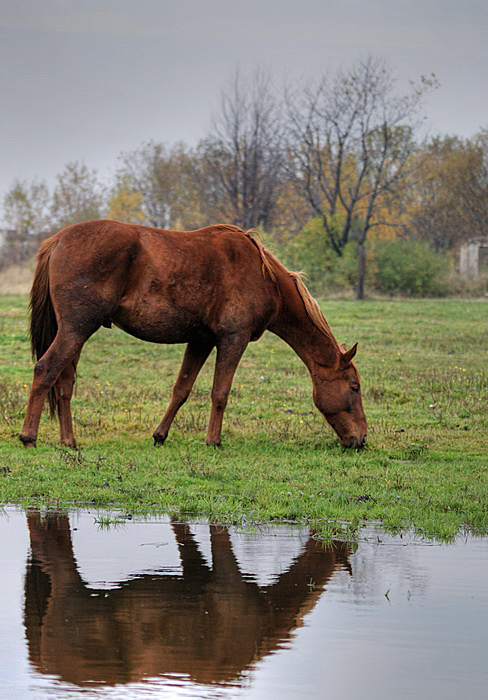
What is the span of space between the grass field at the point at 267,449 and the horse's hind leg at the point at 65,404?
0.16 m

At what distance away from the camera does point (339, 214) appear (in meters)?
50.0

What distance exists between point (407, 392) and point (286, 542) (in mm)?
7657

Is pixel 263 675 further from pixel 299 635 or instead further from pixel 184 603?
pixel 184 603

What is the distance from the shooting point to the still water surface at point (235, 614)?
3777mm

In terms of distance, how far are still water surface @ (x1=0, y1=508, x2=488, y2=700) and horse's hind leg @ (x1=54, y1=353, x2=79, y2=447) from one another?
301 centimetres

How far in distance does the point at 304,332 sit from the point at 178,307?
56.6 inches

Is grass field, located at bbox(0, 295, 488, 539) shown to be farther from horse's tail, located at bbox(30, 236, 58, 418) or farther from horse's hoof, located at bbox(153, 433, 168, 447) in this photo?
horse's tail, located at bbox(30, 236, 58, 418)

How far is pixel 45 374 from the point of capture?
9.07m

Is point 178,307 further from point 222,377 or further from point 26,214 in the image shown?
point 26,214

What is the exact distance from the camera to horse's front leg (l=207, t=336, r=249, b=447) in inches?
380

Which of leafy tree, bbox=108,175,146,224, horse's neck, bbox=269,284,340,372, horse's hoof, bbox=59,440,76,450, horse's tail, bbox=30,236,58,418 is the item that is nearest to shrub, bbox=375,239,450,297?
leafy tree, bbox=108,175,146,224

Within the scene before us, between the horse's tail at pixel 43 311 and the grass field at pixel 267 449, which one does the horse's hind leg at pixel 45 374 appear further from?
the horse's tail at pixel 43 311

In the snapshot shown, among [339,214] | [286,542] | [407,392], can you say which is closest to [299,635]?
[286,542]

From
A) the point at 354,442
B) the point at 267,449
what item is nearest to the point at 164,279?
the point at 267,449
